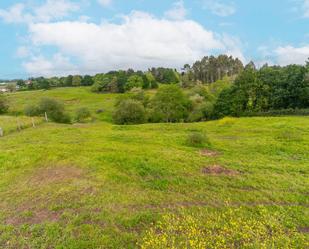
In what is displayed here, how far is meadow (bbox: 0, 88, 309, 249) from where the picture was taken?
5.26 metres

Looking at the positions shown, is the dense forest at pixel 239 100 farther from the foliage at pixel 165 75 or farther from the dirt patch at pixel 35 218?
the foliage at pixel 165 75

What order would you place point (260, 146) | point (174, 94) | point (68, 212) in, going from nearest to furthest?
point (68, 212) < point (260, 146) < point (174, 94)

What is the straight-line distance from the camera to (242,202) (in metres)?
6.41

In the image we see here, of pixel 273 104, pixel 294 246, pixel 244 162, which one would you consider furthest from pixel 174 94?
pixel 294 246

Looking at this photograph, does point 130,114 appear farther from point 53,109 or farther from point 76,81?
point 76,81

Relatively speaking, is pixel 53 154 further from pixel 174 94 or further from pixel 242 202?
pixel 174 94

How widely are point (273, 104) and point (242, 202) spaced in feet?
107

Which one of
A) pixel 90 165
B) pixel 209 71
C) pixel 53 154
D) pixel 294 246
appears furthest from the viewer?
pixel 209 71

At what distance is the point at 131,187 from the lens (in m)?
7.47

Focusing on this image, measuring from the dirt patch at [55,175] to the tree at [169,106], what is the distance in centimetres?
2814

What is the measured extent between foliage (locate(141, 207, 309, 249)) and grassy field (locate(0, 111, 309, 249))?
10.9 inches

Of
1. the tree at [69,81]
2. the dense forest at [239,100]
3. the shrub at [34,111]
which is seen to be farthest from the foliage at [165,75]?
the shrub at [34,111]

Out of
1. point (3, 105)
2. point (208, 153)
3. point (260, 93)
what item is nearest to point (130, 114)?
point (260, 93)

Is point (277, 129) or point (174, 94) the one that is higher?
point (174, 94)
